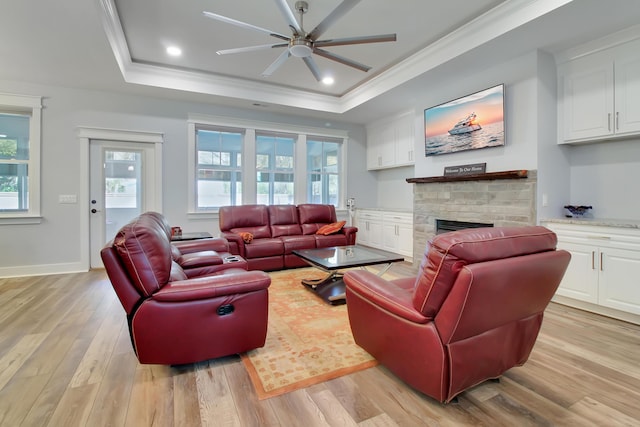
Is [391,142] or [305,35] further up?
[305,35]

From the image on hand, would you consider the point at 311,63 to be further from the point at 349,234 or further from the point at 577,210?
the point at 577,210

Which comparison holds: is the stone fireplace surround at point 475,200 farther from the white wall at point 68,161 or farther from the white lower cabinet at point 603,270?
the white wall at point 68,161

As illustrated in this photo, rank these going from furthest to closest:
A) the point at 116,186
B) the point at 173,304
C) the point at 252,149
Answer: the point at 252,149
the point at 116,186
the point at 173,304

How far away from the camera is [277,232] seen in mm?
4941

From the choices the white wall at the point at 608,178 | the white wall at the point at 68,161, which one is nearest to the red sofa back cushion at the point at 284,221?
the white wall at the point at 68,161

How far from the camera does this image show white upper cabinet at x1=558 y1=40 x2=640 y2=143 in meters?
2.85

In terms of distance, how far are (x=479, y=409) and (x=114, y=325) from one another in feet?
9.24

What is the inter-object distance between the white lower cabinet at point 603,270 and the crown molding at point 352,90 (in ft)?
6.82

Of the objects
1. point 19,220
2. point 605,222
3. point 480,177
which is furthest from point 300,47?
point 19,220

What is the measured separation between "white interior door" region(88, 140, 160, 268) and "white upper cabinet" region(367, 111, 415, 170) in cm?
420

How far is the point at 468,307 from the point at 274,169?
498cm

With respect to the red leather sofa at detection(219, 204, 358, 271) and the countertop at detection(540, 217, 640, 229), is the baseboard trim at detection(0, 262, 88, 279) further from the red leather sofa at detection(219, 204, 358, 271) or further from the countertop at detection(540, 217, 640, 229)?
the countertop at detection(540, 217, 640, 229)

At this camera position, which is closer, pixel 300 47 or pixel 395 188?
pixel 300 47

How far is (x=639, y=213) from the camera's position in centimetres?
301
